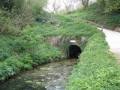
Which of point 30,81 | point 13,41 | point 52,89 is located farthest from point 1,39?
point 52,89

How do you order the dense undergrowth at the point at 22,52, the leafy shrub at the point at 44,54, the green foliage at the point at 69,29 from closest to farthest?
the dense undergrowth at the point at 22,52 → the leafy shrub at the point at 44,54 → the green foliage at the point at 69,29

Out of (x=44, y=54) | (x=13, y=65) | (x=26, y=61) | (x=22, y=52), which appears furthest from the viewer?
(x=44, y=54)

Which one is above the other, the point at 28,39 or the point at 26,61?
the point at 28,39

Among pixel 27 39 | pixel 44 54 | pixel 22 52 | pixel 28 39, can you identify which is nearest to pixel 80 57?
pixel 28 39

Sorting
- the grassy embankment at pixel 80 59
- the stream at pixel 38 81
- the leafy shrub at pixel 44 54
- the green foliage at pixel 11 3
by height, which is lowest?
the stream at pixel 38 81

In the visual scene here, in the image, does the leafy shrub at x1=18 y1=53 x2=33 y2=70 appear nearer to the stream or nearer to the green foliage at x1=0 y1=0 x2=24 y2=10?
the stream

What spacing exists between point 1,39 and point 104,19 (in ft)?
58.7

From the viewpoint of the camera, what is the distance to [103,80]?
15.1ft

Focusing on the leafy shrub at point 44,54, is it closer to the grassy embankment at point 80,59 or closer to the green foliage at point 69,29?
the grassy embankment at point 80,59

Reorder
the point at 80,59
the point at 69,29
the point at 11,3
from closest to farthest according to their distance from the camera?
1. the point at 80,59
2. the point at 11,3
3. the point at 69,29

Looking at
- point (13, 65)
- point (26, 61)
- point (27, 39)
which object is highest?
point (27, 39)

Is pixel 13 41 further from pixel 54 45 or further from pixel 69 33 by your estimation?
pixel 69 33

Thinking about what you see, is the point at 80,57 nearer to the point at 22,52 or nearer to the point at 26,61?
the point at 26,61

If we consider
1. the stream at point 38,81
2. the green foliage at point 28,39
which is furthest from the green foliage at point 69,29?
the stream at point 38,81
